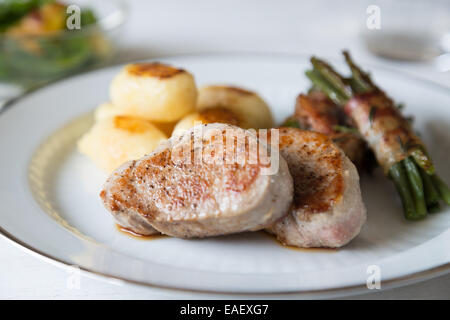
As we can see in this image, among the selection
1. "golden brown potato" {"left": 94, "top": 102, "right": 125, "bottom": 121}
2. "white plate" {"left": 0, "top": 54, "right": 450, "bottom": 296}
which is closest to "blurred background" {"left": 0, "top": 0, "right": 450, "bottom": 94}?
"white plate" {"left": 0, "top": 54, "right": 450, "bottom": 296}

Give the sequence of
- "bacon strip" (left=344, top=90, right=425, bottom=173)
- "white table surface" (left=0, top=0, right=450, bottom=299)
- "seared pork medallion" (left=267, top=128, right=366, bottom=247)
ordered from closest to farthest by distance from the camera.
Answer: "seared pork medallion" (left=267, top=128, right=366, bottom=247) < "bacon strip" (left=344, top=90, right=425, bottom=173) < "white table surface" (left=0, top=0, right=450, bottom=299)

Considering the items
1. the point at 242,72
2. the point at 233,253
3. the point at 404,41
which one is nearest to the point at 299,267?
the point at 233,253

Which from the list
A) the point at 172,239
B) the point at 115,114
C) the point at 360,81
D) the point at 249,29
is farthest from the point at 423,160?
the point at 249,29

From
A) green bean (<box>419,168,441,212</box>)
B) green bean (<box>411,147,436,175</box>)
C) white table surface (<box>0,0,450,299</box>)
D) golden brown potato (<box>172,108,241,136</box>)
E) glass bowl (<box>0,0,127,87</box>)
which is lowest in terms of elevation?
green bean (<box>419,168,441,212</box>)

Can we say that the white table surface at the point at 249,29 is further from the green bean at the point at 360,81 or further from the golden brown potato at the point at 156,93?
the golden brown potato at the point at 156,93

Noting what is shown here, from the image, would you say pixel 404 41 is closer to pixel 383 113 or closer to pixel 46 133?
pixel 383 113

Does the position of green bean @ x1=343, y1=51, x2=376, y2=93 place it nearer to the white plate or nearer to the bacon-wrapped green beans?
the bacon-wrapped green beans

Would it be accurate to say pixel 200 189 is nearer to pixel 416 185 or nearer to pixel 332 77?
pixel 416 185
